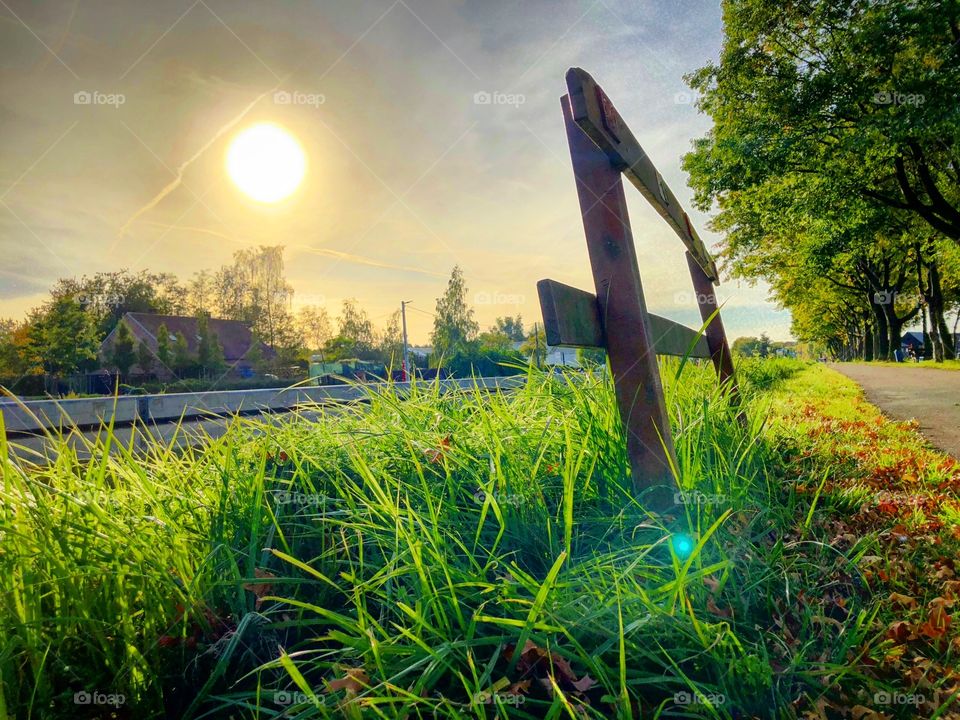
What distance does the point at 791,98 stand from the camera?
15656 mm

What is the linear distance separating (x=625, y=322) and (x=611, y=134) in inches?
28.6

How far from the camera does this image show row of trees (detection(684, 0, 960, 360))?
13.4 meters

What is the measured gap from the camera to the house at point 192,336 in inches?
2128

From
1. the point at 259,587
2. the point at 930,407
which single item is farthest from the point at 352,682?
the point at 930,407

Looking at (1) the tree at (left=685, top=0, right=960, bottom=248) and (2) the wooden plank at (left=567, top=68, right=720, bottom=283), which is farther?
(1) the tree at (left=685, top=0, right=960, bottom=248)

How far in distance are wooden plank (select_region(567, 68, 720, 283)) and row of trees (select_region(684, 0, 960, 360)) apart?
14.0 metres

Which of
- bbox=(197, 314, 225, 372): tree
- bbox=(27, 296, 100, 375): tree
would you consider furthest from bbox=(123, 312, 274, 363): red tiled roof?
bbox=(27, 296, 100, 375): tree

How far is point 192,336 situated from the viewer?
184 ft

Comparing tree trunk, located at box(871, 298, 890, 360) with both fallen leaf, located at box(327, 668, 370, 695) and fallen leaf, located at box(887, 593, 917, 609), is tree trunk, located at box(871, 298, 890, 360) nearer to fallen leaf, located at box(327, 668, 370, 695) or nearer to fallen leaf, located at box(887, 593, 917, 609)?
fallen leaf, located at box(887, 593, 917, 609)

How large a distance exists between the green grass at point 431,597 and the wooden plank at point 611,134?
3.64ft

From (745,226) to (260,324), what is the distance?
52.5 metres

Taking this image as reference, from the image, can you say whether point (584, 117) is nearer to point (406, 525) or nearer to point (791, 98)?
point (406, 525)

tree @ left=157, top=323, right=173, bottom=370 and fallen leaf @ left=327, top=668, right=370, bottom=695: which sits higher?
tree @ left=157, top=323, right=173, bottom=370

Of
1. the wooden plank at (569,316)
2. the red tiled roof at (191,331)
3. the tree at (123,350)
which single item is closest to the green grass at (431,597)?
the wooden plank at (569,316)
